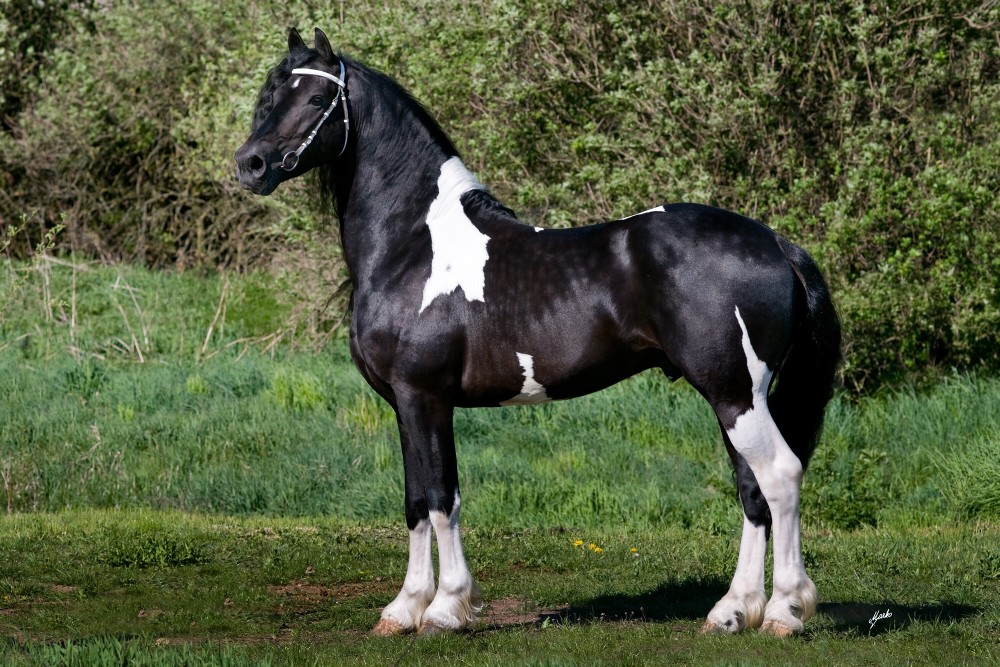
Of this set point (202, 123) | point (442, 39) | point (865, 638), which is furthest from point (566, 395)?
point (202, 123)

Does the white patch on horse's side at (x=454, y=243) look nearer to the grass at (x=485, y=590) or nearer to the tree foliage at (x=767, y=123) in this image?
the grass at (x=485, y=590)

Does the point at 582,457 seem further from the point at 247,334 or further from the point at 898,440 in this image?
the point at 247,334

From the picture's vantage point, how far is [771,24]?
9977mm

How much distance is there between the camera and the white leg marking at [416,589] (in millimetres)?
5293

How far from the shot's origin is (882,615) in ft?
16.7

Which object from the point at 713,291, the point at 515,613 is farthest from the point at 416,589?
the point at 713,291

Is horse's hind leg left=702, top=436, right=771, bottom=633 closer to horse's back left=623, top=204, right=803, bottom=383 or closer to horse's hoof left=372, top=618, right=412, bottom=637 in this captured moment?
horse's back left=623, top=204, right=803, bottom=383

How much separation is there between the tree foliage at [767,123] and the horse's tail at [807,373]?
4526 mm

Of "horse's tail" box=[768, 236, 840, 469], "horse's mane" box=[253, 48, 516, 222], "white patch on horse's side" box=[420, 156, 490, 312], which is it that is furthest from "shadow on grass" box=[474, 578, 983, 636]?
"horse's mane" box=[253, 48, 516, 222]

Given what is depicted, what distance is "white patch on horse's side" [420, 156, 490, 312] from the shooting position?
17.0 feet

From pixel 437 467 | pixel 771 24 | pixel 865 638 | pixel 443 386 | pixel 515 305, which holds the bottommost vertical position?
pixel 865 638

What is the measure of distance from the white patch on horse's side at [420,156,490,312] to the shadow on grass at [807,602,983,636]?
2.15m

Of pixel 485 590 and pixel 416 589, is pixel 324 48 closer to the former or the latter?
pixel 416 589

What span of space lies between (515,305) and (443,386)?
0.48 meters
